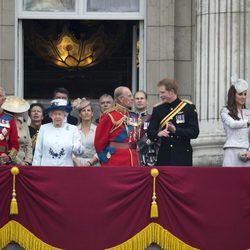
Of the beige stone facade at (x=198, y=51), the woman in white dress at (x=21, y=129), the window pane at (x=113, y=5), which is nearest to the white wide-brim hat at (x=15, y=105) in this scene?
the woman in white dress at (x=21, y=129)

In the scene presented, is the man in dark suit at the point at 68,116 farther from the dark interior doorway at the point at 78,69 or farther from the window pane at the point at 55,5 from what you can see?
the dark interior doorway at the point at 78,69

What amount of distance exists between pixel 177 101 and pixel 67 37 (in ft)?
19.0

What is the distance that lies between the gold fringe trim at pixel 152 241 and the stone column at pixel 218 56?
377 centimetres

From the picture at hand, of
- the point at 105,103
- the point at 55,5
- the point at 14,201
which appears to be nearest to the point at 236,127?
the point at 105,103

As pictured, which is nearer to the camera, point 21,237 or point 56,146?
point 21,237

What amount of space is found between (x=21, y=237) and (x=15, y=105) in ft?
9.11

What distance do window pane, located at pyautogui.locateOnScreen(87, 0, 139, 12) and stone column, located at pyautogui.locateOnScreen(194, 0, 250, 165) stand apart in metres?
1.86

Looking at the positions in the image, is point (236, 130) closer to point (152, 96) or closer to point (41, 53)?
point (152, 96)

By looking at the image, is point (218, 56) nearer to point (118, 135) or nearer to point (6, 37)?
Result: point (118, 135)

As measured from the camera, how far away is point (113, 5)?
89.9ft

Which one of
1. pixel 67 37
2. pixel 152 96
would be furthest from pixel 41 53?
pixel 152 96

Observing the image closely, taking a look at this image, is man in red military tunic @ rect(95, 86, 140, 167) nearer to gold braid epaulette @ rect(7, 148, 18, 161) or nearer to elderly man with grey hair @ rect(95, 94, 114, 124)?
gold braid epaulette @ rect(7, 148, 18, 161)

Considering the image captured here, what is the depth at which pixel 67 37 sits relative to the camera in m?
28.5

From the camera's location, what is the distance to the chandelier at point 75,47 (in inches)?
1115
